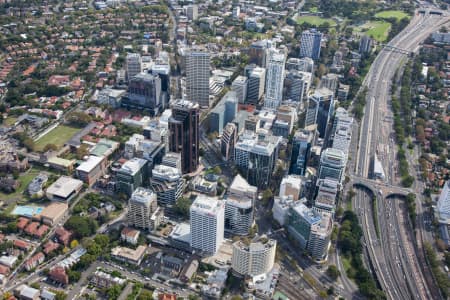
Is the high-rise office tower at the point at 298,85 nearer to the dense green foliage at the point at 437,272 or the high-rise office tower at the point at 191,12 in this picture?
the dense green foliage at the point at 437,272

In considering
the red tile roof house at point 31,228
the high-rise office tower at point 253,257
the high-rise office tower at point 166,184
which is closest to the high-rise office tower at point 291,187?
the high-rise office tower at point 253,257

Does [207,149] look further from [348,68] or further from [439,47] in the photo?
[439,47]

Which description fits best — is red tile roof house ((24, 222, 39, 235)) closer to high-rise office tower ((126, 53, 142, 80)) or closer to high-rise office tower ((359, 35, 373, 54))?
high-rise office tower ((126, 53, 142, 80))

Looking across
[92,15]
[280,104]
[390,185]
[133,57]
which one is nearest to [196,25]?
[92,15]

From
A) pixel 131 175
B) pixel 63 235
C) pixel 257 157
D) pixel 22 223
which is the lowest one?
pixel 22 223

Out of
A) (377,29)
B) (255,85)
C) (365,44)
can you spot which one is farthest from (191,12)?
(377,29)

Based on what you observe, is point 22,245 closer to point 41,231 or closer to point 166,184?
point 41,231

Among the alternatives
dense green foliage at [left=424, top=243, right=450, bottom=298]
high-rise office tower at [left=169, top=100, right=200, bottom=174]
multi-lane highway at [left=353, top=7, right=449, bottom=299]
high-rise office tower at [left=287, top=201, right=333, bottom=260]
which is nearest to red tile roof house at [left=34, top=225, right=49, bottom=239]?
high-rise office tower at [left=169, top=100, right=200, bottom=174]
